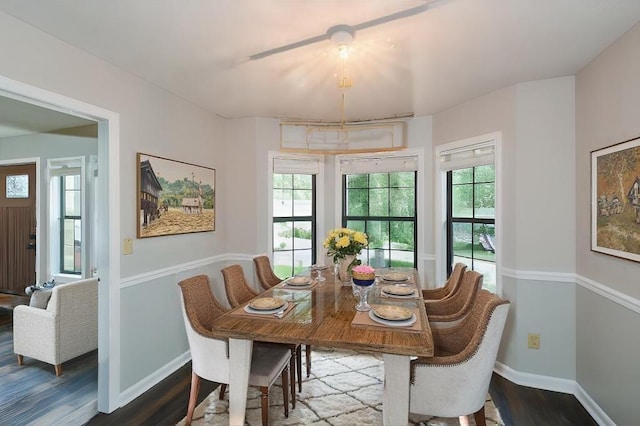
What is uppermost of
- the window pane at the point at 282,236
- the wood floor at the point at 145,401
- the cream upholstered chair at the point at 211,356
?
the window pane at the point at 282,236

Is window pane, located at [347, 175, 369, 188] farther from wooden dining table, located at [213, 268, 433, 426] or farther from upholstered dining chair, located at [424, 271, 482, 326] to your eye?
wooden dining table, located at [213, 268, 433, 426]

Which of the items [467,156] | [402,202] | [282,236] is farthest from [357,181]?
[467,156]

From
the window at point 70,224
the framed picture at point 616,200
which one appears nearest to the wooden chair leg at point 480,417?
the framed picture at point 616,200

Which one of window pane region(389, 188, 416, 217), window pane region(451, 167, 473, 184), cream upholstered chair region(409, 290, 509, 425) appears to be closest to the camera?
cream upholstered chair region(409, 290, 509, 425)

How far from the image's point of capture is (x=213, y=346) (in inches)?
77.7

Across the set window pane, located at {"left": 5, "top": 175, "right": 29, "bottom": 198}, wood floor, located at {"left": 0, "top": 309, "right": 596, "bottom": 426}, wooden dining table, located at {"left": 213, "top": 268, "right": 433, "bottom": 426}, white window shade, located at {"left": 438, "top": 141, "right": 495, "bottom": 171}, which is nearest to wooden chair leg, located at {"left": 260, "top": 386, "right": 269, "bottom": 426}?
wooden dining table, located at {"left": 213, "top": 268, "right": 433, "bottom": 426}

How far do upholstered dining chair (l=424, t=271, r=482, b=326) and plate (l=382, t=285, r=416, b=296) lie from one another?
0.24m

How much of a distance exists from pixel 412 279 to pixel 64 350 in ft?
10.3

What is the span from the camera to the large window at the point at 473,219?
10.4 ft

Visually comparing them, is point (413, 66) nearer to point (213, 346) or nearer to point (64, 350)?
point (213, 346)

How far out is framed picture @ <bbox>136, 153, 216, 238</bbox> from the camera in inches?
105

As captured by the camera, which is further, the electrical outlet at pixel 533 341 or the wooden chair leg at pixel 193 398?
the electrical outlet at pixel 533 341

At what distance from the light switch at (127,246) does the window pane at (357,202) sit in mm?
2495

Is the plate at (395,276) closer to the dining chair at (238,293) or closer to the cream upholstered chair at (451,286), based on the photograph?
the cream upholstered chair at (451,286)
